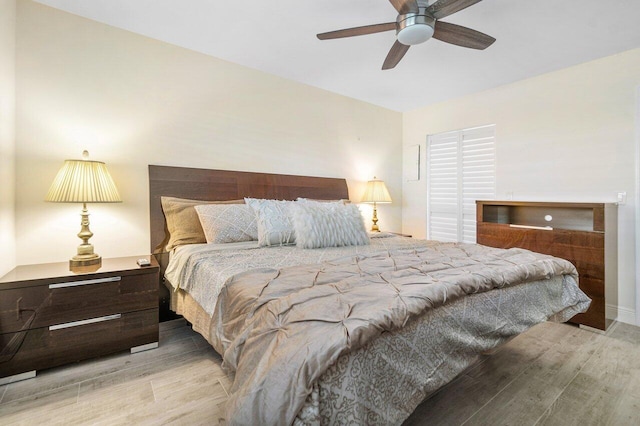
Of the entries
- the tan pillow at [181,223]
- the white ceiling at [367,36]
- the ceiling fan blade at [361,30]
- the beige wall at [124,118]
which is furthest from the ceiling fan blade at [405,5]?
the tan pillow at [181,223]

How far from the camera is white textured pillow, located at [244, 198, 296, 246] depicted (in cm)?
228

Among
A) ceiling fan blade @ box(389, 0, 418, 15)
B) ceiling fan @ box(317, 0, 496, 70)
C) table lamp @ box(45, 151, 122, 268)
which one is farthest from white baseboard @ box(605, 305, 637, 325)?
table lamp @ box(45, 151, 122, 268)

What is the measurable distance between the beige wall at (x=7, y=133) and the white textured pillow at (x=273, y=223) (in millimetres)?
1562

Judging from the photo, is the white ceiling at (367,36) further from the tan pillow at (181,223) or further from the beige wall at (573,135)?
the tan pillow at (181,223)

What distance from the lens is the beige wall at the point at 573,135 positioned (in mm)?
2629

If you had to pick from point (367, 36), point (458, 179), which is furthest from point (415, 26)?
point (458, 179)

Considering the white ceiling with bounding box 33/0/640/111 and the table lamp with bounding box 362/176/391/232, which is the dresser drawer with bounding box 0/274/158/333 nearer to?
the white ceiling with bounding box 33/0/640/111

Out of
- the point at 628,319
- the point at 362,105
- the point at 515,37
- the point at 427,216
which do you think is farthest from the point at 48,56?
the point at 628,319

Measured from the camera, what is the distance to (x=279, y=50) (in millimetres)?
2705

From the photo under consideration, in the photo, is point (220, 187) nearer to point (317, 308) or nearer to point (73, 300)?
point (73, 300)

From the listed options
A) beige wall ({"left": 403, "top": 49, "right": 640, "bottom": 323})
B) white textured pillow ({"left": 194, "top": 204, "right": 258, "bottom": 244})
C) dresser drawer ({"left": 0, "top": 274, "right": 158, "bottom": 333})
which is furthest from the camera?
beige wall ({"left": 403, "top": 49, "right": 640, "bottom": 323})

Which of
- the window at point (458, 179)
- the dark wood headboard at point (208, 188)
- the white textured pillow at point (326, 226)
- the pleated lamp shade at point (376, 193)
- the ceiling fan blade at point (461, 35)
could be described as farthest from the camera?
the pleated lamp shade at point (376, 193)

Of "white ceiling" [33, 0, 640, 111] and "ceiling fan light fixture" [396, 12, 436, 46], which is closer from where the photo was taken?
"ceiling fan light fixture" [396, 12, 436, 46]

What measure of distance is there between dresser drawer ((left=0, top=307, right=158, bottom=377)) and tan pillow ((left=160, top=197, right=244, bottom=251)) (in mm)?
603
